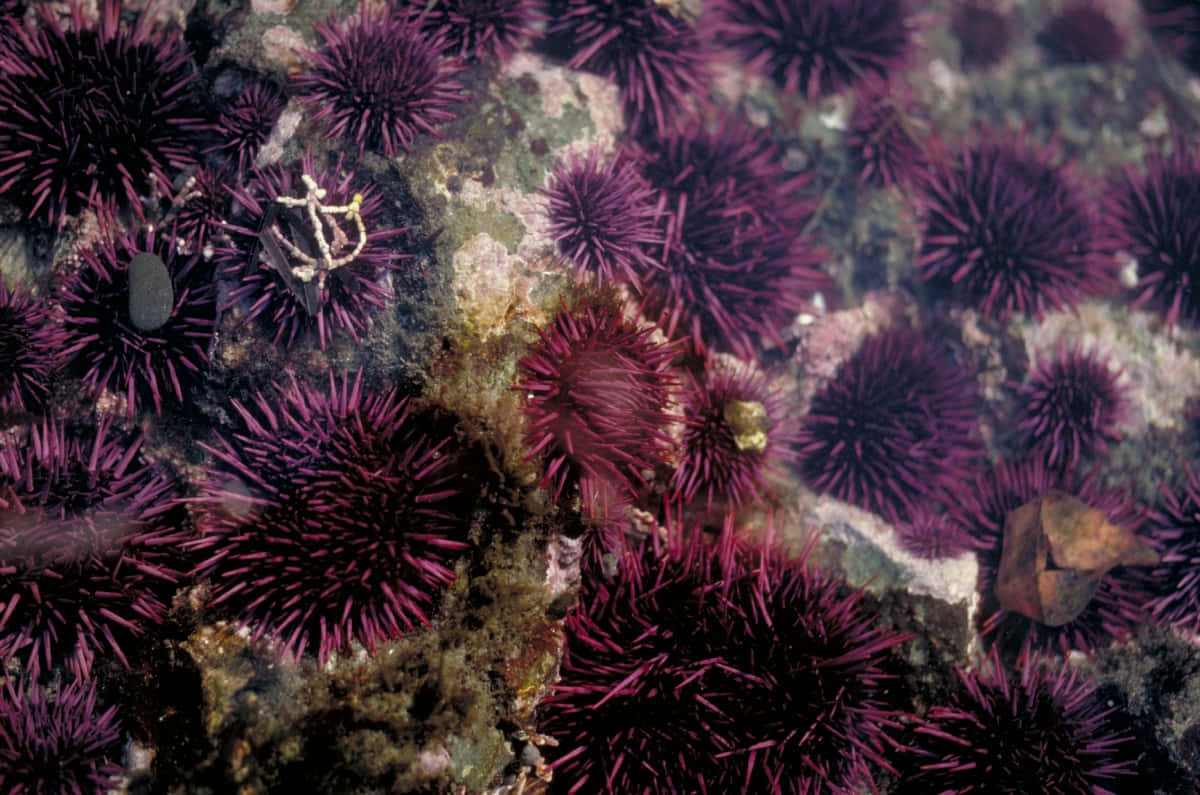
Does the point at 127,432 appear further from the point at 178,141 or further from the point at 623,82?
the point at 623,82

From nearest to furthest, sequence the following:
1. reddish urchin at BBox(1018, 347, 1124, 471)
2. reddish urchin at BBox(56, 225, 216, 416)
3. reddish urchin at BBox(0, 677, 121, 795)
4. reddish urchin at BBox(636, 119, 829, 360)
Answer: reddish urchin at BBox(0, 677, 121, 795) → reddish urchin at BBox(56, 225, 216, 416) → reddish urchin at BBox(636, 119, 829, 360) → reddish urchin at BBox(1018, 347, 1124, 471)

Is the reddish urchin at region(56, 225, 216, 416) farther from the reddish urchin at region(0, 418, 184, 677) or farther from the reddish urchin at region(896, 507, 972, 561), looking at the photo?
the reddish urchin at region(896, 507, 972, 561)

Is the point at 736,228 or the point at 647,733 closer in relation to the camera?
the point at 647,733

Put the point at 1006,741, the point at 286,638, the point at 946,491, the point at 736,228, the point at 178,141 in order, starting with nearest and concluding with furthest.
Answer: the point at 286,638
the point at 1006,741
the point at 178,141
the point at 736,228
the point at 946,491

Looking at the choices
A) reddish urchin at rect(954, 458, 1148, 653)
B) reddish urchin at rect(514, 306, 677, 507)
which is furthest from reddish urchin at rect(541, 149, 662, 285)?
reddish urchin at rect(954, 458, 1148, 653)

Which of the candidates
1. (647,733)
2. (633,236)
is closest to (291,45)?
(633,236)

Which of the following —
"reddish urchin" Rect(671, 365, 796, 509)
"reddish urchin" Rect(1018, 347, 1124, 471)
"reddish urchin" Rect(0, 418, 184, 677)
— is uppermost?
"reddish urchin" Rect(0, 418, 184, 677)

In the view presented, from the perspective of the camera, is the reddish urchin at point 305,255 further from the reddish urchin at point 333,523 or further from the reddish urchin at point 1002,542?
the reddish urchin at point 1002,542
